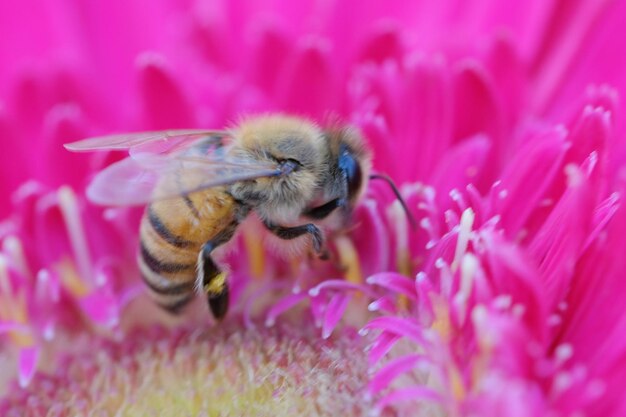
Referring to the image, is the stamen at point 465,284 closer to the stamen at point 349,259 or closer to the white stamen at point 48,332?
the stamen at point 349,259

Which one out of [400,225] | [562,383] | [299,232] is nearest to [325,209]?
[299,232]

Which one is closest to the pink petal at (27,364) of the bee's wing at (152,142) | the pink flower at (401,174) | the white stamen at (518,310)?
the pink flower at (401,174)

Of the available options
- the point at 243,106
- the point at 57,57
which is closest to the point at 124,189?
the point at 243,106

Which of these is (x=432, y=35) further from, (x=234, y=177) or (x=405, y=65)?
(x=234, y=177)

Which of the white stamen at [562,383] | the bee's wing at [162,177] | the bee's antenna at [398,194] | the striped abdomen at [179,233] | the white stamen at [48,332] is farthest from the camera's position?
the white stamen at [48,332]

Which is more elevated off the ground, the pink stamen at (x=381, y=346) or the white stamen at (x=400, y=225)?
the white stamen at (x=400, y=225)

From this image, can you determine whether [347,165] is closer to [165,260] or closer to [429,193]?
[429,193]

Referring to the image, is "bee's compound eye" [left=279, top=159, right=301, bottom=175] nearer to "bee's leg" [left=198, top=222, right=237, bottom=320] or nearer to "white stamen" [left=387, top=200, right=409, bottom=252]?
"bee's leg" [left=198, top=222, right=237, bottom=320]

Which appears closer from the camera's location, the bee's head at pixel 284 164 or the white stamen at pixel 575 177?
the white stamen at pixel 575 177
